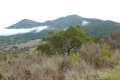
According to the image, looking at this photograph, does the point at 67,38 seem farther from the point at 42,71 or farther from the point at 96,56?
the point at 42,71

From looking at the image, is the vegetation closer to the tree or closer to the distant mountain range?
the tree

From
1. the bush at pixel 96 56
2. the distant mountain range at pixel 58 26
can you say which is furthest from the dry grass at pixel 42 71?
the distant mountain range at pixel 58 26

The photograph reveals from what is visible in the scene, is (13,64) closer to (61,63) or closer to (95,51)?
(61,63)

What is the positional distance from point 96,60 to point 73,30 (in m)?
22.5

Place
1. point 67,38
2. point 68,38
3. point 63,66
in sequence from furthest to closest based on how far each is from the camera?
point 68,38 → point 67,38 → point 63,66

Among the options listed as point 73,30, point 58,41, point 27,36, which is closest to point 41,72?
point 58,41

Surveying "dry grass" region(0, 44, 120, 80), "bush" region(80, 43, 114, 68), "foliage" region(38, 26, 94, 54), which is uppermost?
"dry grass" region(0, 44, 120, 80)

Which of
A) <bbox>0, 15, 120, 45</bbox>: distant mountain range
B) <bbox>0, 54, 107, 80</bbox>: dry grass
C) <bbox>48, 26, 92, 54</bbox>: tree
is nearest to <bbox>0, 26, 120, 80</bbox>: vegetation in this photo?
<bbox>0, 54, 107, 80</bbox>: dry grass

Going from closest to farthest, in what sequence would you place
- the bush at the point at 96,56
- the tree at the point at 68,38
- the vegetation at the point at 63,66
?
1. the vegetation at the point at 63,66
2. the bush at the point at 96,56
3. the tree at the point at 68,38

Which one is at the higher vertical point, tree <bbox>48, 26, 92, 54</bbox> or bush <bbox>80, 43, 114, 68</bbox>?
bush <bbox>80, 43, 114, 68</bbox>

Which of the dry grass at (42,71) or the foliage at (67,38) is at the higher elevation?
the dry grass at (42,71)

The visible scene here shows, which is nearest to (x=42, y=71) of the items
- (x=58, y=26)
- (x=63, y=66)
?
(x=63, y=66)

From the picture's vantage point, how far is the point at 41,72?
12.7 m

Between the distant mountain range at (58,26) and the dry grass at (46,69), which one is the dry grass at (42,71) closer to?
the dry grass at (46,69)
